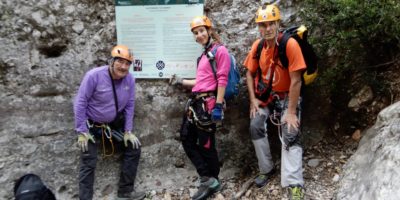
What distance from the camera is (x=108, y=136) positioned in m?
5.40

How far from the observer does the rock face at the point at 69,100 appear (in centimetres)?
558

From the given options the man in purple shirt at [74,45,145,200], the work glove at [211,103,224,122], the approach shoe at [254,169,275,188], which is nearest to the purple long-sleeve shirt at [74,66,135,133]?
the man in purple shirt at [74,45,145,200]

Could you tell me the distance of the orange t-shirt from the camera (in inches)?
175

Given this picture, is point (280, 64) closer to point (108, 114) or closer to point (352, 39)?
point (352, 39)

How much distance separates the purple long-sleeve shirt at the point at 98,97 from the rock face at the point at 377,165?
9.82ft

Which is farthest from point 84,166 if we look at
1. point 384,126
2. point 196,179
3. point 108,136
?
point 384,126

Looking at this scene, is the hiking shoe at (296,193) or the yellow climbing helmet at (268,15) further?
the yellow climbing helmet at (268,15)

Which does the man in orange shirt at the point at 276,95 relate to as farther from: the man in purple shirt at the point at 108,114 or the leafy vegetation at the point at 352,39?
the man in purple shirt at the point at 108,114

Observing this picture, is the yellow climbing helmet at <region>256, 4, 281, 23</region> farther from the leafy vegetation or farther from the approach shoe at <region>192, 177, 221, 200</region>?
the approach shoe at <region>192, 177, 221, 200</region>

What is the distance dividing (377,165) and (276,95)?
150cm

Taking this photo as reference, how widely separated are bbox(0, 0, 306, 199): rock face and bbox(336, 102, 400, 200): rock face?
169 centimetres

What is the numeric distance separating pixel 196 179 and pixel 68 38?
9.15ft

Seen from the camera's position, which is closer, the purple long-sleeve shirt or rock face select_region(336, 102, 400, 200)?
rock face select_region(336, 102, 400, 200)

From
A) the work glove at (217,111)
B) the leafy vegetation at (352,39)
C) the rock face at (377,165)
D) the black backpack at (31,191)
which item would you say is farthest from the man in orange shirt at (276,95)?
the black backpack at (31,191)
